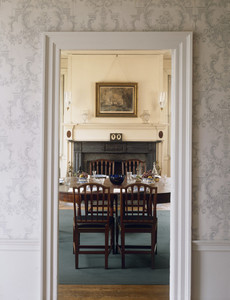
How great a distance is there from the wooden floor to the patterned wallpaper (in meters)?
0.85

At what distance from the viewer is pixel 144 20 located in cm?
185

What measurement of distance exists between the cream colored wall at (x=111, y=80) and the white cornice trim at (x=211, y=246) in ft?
14.4

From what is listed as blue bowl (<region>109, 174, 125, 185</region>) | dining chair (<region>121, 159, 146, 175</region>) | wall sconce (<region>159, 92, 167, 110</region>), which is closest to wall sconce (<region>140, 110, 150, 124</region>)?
wall sconce (<region>159, 92, 167, 110</region>)

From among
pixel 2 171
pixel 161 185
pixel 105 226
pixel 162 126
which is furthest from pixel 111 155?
pixel 2 171

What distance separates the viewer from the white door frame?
1.83 meters

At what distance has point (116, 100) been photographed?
6164 millimetres

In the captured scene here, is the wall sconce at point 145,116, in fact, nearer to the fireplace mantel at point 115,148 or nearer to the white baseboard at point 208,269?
the fireplace mantel at point 115,148

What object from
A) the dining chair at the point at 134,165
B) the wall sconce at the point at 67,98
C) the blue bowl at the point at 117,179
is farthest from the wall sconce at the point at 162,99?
the blue bowl at the point at 117,179

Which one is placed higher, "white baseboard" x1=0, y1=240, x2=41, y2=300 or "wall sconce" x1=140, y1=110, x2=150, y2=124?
"wall sconce" x1=140, y1=110, x2=150, y2=124

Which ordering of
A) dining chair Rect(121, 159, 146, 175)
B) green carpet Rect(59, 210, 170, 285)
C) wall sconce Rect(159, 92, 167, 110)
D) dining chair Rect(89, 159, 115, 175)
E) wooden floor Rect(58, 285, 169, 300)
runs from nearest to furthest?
wooden floor Rect(58, 285, 169, 300)
green carpet Rect(59, 210, 170, 285)
dining chair Rect(121, 159, 146, 175)
dining chair Rect(89, 159, 115, 175)
wall sconce Rect(159, 92, 167, 110)

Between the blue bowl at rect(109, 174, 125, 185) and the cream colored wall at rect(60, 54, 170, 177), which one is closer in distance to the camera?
the blue bowl at rect(109, 174, 125, 185)

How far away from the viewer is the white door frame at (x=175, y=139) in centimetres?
183

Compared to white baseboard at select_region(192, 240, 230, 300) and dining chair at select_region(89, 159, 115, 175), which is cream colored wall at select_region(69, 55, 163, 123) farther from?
white baseboard at select_region(192, 240, 230, 300)

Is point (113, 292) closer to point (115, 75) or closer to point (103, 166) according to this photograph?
point (103, 166)
